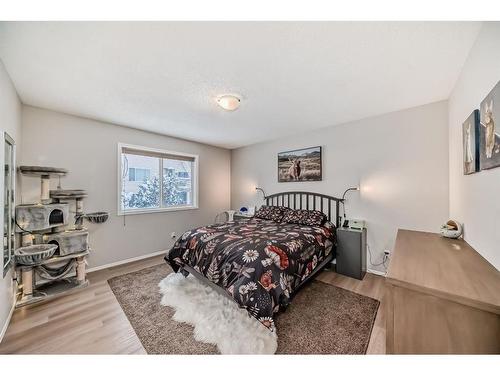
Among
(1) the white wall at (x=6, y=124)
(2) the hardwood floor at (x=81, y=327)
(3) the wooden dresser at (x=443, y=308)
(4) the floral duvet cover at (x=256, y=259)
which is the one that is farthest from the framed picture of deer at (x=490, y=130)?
(1) the white wall at (x=6, y=124)

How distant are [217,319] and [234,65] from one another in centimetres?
232

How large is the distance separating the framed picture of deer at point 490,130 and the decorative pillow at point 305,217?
1981 millimetres

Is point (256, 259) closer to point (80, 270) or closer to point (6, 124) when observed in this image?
point (80, 270)

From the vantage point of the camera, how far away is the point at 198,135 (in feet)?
12.6

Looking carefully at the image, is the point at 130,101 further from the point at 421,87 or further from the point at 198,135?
the point at 421,87

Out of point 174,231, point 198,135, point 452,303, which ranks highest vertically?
point 198,135

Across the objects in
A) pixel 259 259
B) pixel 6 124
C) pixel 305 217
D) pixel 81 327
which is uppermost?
pixel 6 124

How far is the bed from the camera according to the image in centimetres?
170

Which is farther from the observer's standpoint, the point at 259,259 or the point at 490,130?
the point at 259,259

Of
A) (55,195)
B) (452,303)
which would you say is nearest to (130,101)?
(55,195)

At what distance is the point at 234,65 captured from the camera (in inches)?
65.9

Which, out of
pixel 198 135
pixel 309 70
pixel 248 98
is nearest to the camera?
pixel 309 70

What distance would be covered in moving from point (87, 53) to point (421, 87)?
3185 mm

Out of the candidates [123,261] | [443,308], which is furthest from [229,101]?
[123,261]
